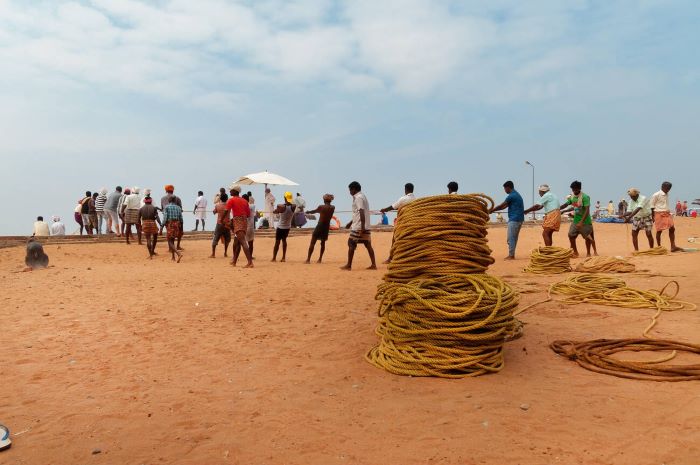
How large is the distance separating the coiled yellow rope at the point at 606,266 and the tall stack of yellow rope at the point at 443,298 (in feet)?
18.3

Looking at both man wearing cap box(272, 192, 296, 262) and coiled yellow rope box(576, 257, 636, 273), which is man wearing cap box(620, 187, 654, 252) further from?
man wearing cap box(272, 192, 296, 262)

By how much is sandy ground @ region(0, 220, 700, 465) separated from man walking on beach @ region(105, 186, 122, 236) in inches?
381

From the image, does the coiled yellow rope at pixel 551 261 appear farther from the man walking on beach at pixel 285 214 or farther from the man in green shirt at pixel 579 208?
the man walking on beach at pixel 285 214

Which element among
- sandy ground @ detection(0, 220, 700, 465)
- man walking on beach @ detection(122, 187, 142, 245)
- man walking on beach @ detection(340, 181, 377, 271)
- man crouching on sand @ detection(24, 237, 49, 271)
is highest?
man walking on beach @ detection(122, 187, 142, 245)

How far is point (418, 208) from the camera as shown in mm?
5406

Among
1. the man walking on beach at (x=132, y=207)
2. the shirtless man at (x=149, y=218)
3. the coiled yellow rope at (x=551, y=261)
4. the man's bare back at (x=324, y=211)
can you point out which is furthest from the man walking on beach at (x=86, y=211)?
the coiled yellow rope at (x=551, y=261)

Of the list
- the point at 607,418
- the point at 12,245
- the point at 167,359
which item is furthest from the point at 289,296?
the point at 12,245

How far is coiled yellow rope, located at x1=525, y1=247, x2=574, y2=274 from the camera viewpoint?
33.2 ft

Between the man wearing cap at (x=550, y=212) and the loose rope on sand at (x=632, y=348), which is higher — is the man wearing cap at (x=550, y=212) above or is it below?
above

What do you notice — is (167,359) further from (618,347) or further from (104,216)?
(104,216)

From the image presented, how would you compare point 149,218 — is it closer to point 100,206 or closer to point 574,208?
point 100,206

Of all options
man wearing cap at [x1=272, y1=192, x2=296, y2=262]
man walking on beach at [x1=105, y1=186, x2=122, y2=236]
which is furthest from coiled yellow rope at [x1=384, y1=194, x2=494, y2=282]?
man walking on beach at [x1=105, y1=186, x2=122, y2=236]

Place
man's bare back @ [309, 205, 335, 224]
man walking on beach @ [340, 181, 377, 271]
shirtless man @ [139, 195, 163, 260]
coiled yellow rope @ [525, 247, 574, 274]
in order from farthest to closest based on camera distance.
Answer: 1. shirtless man @ [139, 195, 163, 260]
2. man's bare back @ [309, 205, 335, 224]
3. man walking on beach @ [340, 181, 377, 271]
4. coiled yellow rope @ [525, 247, 574, 274]

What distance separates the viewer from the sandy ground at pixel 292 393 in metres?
3.33
